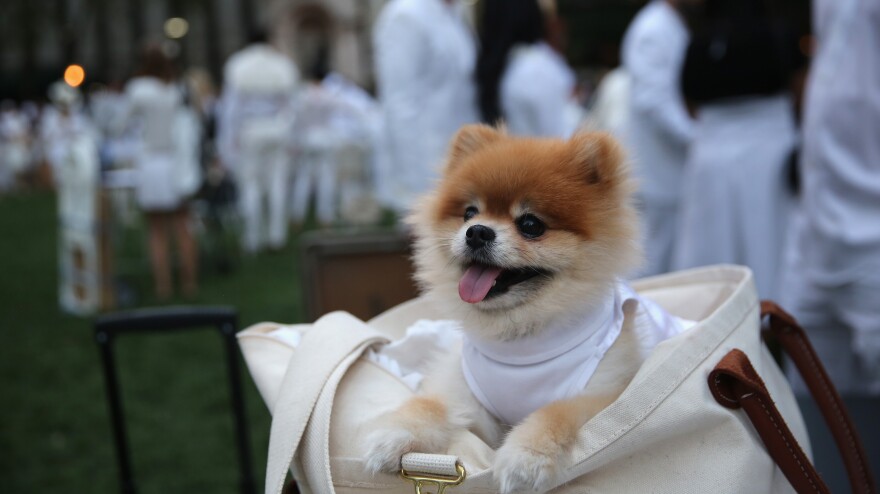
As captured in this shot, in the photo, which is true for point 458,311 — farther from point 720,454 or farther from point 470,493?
point 720,454

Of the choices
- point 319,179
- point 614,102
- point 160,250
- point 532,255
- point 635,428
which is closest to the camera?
point 635,428

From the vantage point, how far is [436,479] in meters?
1.28

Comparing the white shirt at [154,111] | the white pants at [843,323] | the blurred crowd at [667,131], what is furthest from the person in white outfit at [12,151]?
the white pants at [843,323]

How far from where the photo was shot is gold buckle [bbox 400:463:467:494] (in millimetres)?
1268

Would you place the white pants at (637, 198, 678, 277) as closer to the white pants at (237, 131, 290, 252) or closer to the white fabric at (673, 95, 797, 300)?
the white fabric at (673, 95, 797, 300)

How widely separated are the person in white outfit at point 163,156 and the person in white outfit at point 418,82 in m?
3.26

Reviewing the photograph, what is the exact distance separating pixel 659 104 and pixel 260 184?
5.55 meters

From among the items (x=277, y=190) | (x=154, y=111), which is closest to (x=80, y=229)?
(x=154, y=111)

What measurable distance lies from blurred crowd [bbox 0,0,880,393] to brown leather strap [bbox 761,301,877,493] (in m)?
0.45

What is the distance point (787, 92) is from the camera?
3586 mm

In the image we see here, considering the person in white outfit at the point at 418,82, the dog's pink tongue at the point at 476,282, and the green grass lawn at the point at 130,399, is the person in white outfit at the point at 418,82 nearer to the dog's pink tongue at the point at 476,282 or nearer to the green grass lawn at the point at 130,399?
the green grass lawn at the point at 130,399

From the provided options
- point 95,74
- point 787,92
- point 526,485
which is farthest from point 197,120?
point 95,74

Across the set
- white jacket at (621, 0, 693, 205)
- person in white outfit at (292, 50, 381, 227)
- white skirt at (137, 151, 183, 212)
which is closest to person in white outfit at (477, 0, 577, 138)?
white jacket at (621, 0, 693, 205)

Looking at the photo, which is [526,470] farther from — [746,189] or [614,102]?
[614,102]
